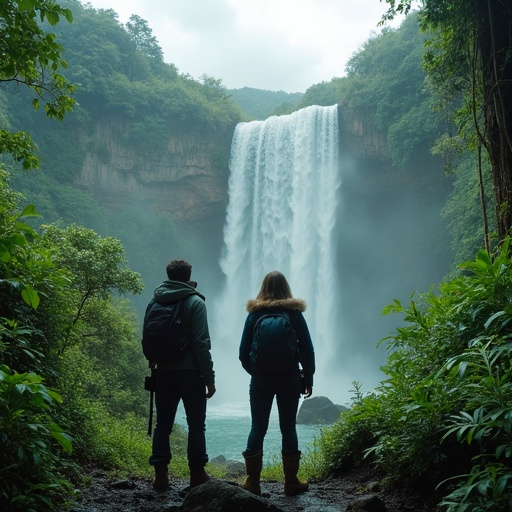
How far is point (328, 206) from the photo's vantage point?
30.7m

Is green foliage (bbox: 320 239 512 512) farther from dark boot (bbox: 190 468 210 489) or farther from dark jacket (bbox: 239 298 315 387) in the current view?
dark boot (bbox: 190 468 210 489)

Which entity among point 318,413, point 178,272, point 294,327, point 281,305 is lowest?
point 294,327

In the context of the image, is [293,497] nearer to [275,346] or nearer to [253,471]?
[253,471]

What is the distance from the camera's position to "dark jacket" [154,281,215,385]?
3.89 meters

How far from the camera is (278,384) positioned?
4.01 metres

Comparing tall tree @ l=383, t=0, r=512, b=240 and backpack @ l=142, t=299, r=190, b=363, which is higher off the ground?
tall tree @ l=383, t=0, r=512, b=240

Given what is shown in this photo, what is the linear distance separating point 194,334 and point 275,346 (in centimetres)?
59

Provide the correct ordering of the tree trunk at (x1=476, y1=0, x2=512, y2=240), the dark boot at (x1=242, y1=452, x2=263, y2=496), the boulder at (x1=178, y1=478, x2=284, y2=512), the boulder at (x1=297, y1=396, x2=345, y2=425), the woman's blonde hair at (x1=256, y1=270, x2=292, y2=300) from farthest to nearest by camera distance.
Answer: the boulder at (x1=297, y1=396, x2=345, y2=425), the tree trunk at (x1=476, y1=0, x2=512, y2=240), the woman's blonde hair at (x1=256, y1=270, x2=292, y2=300), the dark boot at (x1=242, y1=452, x2=263, y2=496), the boulder at (x1=178, y1=478, x2=284, y2=512)

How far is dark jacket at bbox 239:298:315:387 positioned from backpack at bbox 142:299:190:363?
1.62 feet

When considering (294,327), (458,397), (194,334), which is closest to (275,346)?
(294,327)

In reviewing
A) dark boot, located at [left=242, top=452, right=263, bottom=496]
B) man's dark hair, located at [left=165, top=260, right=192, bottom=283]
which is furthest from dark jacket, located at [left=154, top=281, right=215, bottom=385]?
dark boot, located at [left=242, top=452, right=263, bottom=496]

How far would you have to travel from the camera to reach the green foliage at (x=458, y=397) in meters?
2.25

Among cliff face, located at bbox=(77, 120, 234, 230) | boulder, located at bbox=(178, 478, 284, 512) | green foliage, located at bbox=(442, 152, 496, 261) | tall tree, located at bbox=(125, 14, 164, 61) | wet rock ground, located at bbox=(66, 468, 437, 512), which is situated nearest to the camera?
boulder, located at bbox=(178, 478, 284, 512)

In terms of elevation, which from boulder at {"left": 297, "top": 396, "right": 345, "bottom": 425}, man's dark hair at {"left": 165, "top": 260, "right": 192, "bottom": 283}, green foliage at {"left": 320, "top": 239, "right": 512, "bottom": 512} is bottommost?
green foliage at {"left": 320, "top": 239, "right": 512, "bottom": 512}
